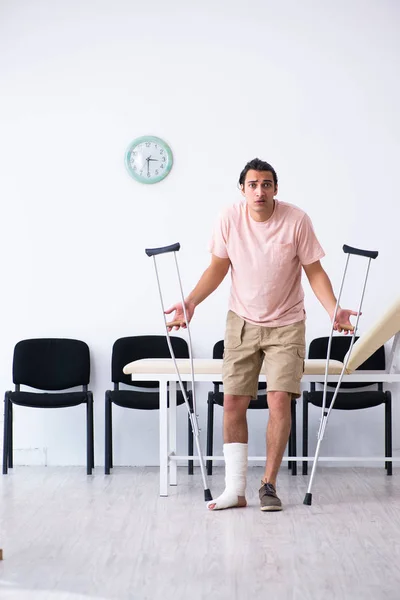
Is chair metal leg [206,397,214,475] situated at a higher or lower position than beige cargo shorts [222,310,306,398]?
lower

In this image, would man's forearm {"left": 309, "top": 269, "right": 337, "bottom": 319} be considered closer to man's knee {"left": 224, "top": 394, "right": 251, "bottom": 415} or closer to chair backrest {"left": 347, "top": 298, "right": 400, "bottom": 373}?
chair backrest {"left": 347, "top": 298, "right": 400, "bottom": 373}

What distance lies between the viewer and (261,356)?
12.2ft

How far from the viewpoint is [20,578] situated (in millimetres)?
2412

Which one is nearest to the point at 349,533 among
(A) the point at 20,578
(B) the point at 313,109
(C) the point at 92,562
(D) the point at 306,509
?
(D) the point at 306,509

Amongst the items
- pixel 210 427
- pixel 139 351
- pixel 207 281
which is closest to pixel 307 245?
pixel 207 281

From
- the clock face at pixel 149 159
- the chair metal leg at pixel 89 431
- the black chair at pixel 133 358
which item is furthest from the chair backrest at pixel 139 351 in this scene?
the clock face at pixel 149 159

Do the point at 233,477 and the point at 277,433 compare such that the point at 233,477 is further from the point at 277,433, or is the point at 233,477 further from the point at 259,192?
the point at 259,192

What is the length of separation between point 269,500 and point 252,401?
1.11m

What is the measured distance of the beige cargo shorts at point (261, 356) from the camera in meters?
3.56

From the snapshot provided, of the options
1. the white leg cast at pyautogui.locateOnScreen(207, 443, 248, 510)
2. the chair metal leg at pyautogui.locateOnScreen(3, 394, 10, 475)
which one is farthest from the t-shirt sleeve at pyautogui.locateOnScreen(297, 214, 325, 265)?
the chair metal leg at pyautogui.locateOnScreen(3, 394, 10, 475)

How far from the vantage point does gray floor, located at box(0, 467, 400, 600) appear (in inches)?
91.1

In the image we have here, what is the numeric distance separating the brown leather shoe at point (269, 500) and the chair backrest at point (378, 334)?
68 centimetres

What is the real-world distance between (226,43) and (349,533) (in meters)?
3.15

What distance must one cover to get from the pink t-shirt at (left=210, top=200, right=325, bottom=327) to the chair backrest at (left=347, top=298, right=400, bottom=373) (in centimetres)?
29
